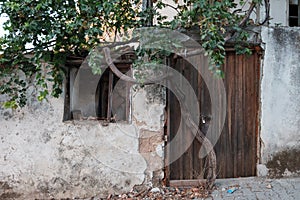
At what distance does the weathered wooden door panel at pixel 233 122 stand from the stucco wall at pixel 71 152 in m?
0.49

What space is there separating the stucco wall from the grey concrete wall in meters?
1.57

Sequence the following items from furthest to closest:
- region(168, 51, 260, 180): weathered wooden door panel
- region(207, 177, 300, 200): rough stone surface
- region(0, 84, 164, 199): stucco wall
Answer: region(168, 51, 260, 180): weathered wooden door panel
region(0, 84, 164, 199): stucco wall
region(207, 177, 300, 200): rough stone surface

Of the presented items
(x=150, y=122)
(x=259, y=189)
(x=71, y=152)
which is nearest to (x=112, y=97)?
(x=150, y=122)

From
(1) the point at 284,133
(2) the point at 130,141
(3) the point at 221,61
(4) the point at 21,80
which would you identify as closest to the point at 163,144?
(2) the point at 130,141

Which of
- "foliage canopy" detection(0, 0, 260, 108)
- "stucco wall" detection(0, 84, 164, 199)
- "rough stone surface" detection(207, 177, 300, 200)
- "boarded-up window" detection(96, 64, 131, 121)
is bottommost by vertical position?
"rough stone surface" detection(207, 177, 300, 200)

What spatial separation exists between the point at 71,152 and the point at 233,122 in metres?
2.40

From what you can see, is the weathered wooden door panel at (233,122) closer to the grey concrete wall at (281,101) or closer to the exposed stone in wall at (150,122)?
the grey concrete wall at (281,101)

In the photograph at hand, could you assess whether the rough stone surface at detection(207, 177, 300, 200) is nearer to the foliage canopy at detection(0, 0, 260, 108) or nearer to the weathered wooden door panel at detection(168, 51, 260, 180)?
the weathered wooden door panel at detection(168, 51, 260, 180)

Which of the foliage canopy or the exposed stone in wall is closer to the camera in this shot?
the foliage canopy

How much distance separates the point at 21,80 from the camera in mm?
4098

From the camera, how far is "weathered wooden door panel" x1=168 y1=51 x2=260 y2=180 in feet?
14.7

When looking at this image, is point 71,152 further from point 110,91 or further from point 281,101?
point 281,101

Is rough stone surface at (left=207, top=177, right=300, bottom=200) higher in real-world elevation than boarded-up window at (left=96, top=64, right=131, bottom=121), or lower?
lower

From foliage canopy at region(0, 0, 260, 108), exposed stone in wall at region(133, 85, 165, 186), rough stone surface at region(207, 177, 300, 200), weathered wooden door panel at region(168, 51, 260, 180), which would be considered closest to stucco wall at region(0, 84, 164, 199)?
exposed stone in wall at region(133, 85, 165, 186)
